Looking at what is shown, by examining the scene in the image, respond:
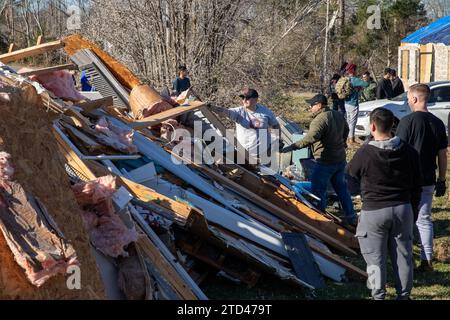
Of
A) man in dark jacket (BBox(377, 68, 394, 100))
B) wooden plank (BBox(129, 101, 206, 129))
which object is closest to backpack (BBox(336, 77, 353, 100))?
man in dark jacket (BBox(377, 68, 394, 100))

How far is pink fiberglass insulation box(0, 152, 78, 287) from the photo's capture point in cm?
420

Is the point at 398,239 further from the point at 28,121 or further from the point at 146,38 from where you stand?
the point at 146,38

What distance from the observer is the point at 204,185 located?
7.97 meters

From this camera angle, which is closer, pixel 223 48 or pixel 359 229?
pixel 359 229

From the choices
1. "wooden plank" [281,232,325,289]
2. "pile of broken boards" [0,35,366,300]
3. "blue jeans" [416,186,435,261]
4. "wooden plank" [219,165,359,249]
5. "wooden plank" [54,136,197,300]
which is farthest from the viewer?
"wooden plank" [219,165,359,249]

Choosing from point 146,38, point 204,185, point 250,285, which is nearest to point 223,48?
point 146,38

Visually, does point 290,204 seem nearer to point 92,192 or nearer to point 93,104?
point 93,104

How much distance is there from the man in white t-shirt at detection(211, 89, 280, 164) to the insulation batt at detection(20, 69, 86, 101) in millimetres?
1819

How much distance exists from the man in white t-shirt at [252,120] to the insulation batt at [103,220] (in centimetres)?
387

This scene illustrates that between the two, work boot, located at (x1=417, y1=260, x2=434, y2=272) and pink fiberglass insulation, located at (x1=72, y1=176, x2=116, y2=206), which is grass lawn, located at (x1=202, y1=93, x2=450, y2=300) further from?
pink fiberglass insulation, located at (x1=72, y1=176, x2=116, y2=206)
